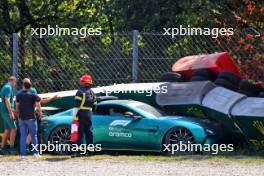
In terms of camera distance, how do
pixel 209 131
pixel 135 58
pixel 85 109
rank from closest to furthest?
pixel 85 109 → pixel 209 131 → pixel 135 58

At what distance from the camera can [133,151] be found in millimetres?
18078

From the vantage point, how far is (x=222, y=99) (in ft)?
58.6

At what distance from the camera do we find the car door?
17.5 m

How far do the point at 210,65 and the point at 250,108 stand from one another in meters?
2.45

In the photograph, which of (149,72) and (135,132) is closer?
(135,132)

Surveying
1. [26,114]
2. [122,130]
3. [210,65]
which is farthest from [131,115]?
[210,65]

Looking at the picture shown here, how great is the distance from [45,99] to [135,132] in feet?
8.97

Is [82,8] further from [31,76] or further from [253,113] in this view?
[253,113]

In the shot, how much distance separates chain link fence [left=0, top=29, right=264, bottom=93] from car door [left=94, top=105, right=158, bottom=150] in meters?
2.75

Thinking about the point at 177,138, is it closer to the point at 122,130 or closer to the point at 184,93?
the point at 122,130

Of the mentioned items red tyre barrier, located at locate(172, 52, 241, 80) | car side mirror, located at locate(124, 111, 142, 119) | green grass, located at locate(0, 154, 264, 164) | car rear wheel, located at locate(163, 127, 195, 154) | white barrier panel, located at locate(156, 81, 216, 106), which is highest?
red tyre barrier, located at locate(172, 52, 241, 80)

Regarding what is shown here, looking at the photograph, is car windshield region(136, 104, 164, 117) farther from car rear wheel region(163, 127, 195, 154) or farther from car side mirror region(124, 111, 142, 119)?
car rear wheel region(163, 127, 195, 154)

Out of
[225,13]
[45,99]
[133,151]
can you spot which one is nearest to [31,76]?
[45,99]

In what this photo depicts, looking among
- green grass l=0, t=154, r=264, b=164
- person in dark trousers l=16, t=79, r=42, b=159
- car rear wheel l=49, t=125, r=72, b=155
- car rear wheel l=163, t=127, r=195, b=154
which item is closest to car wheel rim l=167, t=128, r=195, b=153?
car rear wheel l=163, t=127, r=195, b=154
